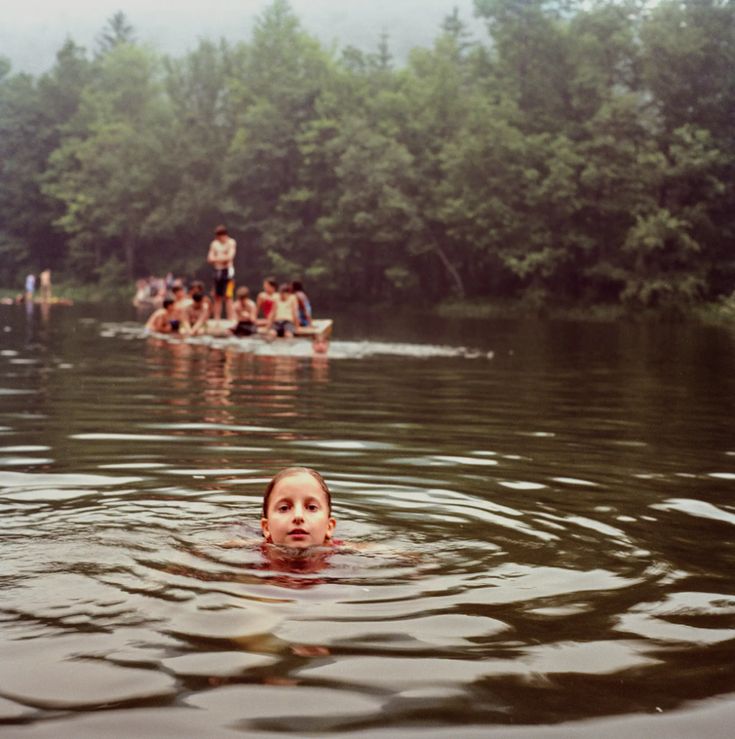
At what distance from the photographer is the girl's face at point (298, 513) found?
604 centimetres

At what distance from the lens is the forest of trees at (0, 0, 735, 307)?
5375 centimetres

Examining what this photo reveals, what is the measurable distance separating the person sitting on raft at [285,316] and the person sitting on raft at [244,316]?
18.6 inches

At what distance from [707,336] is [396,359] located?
17.3 metres

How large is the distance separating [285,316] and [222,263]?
2.15 m

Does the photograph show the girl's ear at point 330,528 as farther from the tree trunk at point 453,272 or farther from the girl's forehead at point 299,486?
the tree trunk at point 453,272

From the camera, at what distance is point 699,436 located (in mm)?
12391

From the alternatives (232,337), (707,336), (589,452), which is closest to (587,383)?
(589,452)

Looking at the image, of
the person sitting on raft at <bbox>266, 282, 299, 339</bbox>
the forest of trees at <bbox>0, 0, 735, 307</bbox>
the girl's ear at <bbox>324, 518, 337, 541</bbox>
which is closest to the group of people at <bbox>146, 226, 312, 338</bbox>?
the person sitting on raft at <bbox>266, 282, 299, 339</bbox>

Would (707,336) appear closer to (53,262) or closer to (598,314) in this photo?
(598,314)

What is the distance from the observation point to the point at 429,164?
6284cm

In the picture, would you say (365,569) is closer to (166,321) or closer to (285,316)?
(285,316)

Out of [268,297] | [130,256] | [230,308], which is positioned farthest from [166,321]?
[130,256]

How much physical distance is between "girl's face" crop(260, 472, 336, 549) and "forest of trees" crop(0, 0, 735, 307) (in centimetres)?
4609

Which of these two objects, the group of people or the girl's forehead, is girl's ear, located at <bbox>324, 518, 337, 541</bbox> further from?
the group of people
